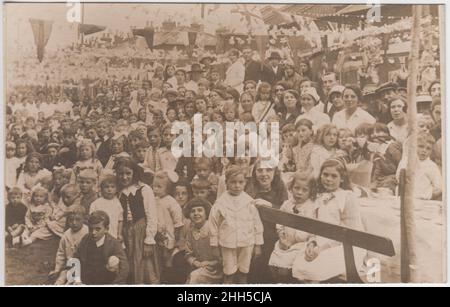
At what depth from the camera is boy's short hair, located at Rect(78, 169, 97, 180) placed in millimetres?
2494

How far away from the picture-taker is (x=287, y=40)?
2539 millimetres

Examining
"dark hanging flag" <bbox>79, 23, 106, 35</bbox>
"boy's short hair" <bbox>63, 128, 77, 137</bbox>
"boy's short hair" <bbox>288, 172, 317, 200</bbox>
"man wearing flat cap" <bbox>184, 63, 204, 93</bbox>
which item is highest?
"dark hanging flag" <bbox>79, 23, 106, 35</bbox>

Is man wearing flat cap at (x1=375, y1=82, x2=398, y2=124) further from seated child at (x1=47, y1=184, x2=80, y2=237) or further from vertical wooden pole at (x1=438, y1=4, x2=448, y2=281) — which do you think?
seated child at (x1=47, y1=184, x2=80, y2=237)

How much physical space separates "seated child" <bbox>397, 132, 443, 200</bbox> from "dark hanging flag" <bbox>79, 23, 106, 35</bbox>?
1.62 meters

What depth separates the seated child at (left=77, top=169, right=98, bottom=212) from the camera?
2494 mm

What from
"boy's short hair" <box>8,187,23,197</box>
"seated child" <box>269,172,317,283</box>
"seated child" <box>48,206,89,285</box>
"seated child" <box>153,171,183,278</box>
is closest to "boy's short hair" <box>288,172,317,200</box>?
"seated child" <box>269,172,317,283</box>

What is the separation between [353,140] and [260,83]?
0.54m

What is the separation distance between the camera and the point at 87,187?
250 cm

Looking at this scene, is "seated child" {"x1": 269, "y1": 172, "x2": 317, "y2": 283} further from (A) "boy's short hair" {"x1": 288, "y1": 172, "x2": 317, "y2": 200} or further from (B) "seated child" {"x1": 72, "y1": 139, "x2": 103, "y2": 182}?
(B) "seated child" {"x1": 72, "y1": 139, "x2": 103, "y2": 182}

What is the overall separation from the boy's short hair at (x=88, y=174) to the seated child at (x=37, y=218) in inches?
7.5

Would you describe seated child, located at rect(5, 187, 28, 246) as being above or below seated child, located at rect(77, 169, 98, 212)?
below
